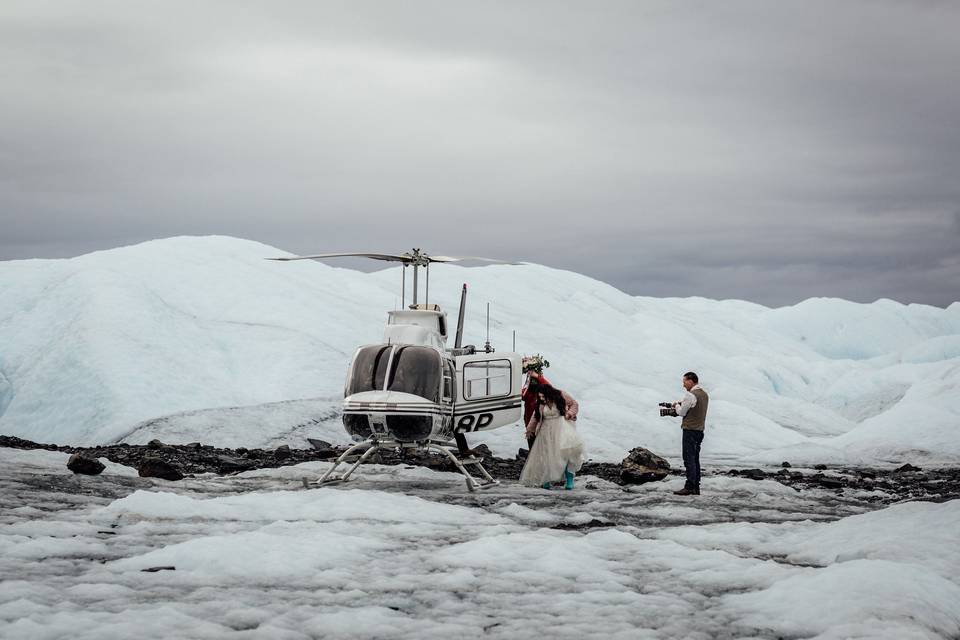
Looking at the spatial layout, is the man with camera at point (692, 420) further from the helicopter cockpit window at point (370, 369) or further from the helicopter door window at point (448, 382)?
the helicopter cockpit window at point (370, 369)

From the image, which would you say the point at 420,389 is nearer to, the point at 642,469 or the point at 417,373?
the point at 417,373

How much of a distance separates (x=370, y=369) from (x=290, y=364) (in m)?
15.1

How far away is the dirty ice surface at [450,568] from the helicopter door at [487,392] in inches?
90.3

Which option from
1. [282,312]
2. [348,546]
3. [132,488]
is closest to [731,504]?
[348,546]

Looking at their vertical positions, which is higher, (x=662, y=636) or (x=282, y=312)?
(x=282, y=312)

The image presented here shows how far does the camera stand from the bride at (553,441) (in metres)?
13.2

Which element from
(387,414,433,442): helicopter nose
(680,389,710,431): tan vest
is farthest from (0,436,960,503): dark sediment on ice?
(680,389,710,431): tan vest

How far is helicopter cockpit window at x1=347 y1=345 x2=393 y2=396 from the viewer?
1197 cm

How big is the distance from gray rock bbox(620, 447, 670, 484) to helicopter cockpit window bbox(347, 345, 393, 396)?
4.59 meters

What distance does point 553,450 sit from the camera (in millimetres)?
13227

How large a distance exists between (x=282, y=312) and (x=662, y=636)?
2585cm

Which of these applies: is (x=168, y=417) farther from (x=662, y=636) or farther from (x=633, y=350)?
(x=633, y=350)

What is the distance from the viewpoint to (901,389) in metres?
42.3

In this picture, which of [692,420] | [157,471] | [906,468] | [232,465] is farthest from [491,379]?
[906,468]
